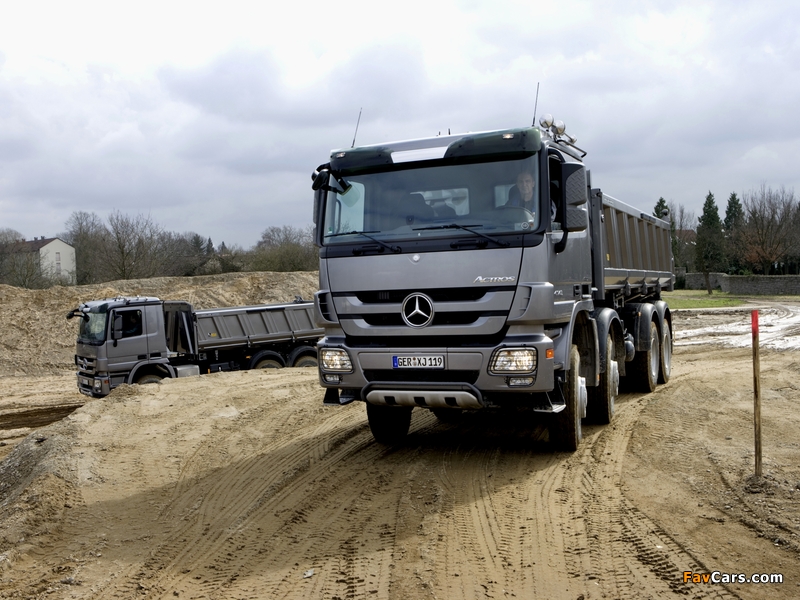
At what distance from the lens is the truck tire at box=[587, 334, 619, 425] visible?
8.42m

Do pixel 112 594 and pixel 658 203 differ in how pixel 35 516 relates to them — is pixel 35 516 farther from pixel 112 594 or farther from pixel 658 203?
pixel 658 203

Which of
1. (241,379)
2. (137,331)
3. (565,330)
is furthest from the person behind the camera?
(137,331)

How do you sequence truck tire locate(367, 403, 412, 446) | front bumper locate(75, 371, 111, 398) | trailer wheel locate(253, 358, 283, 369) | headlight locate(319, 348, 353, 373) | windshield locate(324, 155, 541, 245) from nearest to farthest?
windshield locate(324, 155, 541, 245), headlight locate(319, 348, 353, 373), truck tire locate(367, 403, 412, 446), front bumper locate(75, 371, 111, 398), trailer wheel locate(253, 358, 283, 369)

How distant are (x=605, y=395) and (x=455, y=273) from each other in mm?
3399

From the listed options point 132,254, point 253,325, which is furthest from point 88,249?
point 253,325

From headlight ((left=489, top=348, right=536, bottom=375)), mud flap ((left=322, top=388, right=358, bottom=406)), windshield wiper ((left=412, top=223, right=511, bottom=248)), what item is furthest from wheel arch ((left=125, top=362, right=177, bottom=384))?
headlight ((left=489, top=348, right=536, bottom=375))

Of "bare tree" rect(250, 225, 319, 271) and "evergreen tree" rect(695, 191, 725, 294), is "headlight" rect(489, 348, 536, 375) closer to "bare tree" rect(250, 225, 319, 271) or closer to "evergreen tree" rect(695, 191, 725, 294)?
"bare tree" rect(250, 225, 319, 271)

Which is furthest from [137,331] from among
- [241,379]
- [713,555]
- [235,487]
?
[713,555]

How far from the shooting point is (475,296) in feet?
20.0

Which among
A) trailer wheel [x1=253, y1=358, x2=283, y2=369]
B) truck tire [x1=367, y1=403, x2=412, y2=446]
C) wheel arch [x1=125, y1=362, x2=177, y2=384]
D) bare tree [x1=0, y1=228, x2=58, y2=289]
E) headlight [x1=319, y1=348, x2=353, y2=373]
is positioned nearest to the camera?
headlight [x1=319, y1=348, x2=353, y2=373]

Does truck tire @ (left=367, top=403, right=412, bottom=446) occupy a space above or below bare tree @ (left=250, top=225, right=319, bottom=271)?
below

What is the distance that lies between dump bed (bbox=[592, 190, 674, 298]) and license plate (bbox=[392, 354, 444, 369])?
2.91 meters

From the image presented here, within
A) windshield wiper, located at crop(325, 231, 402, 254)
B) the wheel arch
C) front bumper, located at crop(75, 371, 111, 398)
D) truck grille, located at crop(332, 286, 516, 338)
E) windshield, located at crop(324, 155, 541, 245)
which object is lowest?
front bumper, located at crop(75, 371, 111, 398)

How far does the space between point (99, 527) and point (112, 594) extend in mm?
1497
